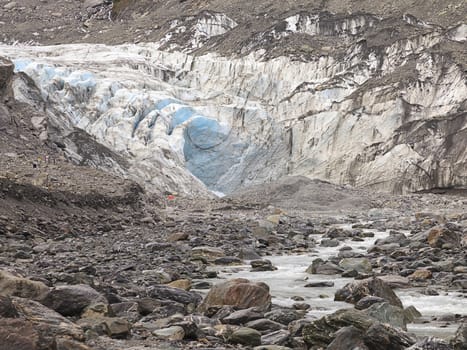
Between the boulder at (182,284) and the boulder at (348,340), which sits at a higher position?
the boulder at (348,340)

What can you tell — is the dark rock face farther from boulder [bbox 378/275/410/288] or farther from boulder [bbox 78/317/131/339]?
boulder [bbox 78/317/131/339]

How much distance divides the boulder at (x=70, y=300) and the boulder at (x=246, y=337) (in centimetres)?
118

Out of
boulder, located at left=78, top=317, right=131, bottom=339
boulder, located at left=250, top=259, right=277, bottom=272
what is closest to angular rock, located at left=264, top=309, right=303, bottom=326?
boulder, located at left=78, top=317, right=131, bottom=339

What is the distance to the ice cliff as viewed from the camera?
2712cm

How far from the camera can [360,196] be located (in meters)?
23.7

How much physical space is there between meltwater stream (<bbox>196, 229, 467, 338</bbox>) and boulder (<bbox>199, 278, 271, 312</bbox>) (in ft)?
1.43

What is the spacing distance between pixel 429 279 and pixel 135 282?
348 centimetres

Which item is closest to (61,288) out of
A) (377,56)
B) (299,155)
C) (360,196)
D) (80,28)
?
(360,196)

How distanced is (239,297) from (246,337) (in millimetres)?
1177

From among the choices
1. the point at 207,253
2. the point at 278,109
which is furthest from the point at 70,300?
the point at 278,109

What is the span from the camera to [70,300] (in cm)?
466

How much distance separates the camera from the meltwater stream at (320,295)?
5061mm

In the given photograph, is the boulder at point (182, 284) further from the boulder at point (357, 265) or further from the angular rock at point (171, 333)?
the boulder at point (357, 265)

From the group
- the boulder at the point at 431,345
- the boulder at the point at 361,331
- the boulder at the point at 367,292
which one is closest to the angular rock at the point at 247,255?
the boulder at the point at 367,292
